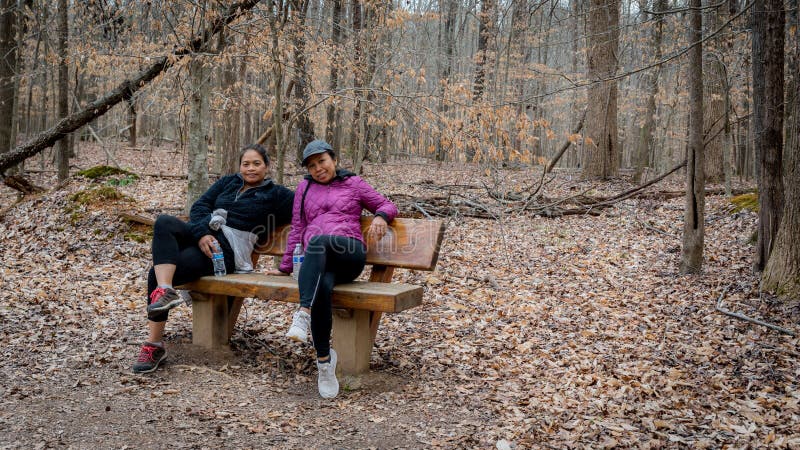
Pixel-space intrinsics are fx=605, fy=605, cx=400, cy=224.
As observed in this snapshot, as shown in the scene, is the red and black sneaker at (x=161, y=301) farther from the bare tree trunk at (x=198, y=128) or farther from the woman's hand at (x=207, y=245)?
the bare tree trunk at (x=198, y=128)

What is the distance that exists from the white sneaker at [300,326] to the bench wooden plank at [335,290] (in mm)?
196

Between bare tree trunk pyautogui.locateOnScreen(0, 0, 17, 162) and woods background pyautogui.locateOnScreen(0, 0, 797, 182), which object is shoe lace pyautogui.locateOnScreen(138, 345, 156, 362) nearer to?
woods background pyautogui.locateOnScreen(0, 0, 797, 182)

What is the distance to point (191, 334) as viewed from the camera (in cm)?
475

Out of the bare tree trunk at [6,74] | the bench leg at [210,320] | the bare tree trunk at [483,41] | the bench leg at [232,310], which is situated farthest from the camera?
the bare tree trunk at [483,41]

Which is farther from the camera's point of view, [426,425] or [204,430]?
[426,425]

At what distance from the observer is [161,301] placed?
389cm

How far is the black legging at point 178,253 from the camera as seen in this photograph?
4.02m

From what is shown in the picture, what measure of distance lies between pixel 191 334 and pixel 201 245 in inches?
36.1

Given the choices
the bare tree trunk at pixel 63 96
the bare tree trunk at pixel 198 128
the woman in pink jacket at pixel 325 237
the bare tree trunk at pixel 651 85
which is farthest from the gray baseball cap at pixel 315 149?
the bare tree trunk at pixel 651 85

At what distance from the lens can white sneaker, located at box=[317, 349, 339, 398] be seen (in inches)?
147

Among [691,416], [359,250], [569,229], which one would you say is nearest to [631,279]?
[569,229]

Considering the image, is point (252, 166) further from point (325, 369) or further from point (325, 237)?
point (325, 369)

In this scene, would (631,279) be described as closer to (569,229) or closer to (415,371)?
(569,229)

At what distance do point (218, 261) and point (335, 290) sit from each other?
101cm
